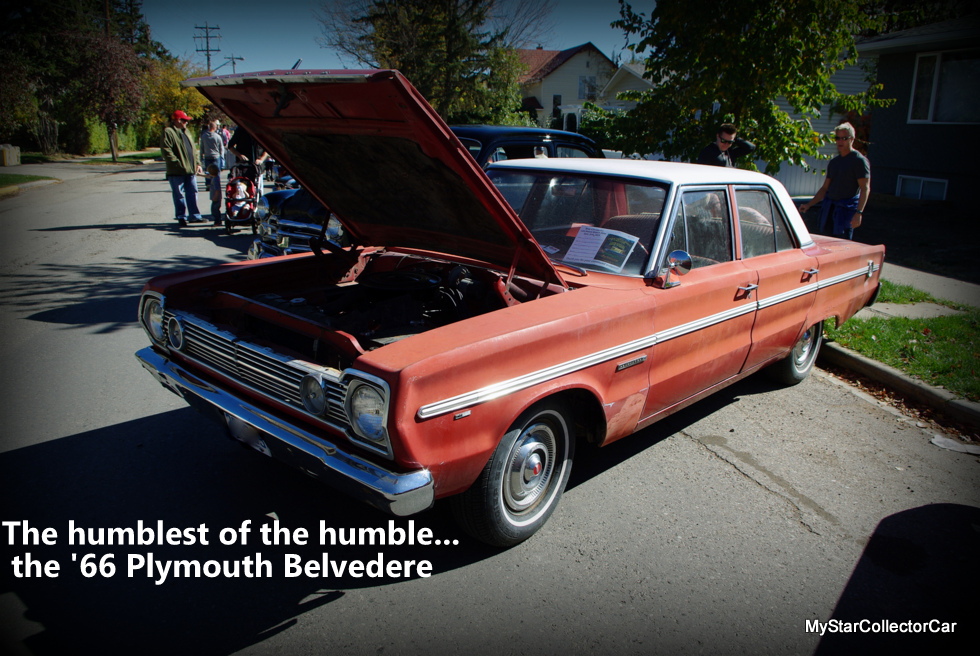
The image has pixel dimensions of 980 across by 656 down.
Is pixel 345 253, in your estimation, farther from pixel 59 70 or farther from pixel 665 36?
pixel 59 70

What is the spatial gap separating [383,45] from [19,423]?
2365cm

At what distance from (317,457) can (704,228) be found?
2.60 metres

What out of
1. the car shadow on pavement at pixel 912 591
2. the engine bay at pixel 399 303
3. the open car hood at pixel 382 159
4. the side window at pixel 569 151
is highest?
the side window at pixel 569 151

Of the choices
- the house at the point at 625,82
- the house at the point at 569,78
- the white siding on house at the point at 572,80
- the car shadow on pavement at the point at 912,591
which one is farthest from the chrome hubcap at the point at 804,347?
the white siding on house at the point at 572,80

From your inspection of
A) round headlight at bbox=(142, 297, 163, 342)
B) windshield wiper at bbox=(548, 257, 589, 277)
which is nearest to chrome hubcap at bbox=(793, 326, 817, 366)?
windshield wiper at bbox=(548, 257, 589, 277)

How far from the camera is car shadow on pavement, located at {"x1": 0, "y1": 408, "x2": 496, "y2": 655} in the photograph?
2.47 m

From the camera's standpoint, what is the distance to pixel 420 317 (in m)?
3.58

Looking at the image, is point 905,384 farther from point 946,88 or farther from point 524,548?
point 946,88

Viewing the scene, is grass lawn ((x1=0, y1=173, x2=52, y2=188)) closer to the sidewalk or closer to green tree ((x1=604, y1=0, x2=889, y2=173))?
green tree ((x1=604, y1=0, x2=889, y2=173))

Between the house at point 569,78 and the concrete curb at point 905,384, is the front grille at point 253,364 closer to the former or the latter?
the concrete curb at point 905,384

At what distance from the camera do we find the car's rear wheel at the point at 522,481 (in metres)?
2.80

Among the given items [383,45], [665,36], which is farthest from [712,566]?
[383,45]

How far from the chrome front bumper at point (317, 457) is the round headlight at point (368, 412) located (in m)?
0.12

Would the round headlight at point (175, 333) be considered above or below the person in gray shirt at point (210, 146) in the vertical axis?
below
